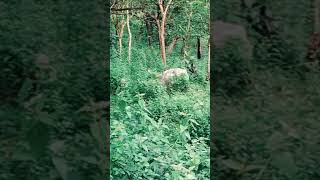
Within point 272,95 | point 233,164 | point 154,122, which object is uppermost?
point 272,95

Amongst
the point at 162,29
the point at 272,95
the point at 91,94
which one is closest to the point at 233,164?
Result: the point at 272,95

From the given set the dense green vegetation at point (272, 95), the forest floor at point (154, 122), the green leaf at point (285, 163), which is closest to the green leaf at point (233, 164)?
the dense green vegetation at point (272, 95)

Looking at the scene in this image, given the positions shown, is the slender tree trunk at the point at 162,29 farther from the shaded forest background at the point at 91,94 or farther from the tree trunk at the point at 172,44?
the shaded forest background at the point at 91,94

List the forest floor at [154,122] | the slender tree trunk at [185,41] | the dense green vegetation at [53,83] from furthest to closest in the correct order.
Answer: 1. the slender tree trunk at [185,41]
2. the forest floor at [154,122]
3. the dense green vegetation at [53,83]

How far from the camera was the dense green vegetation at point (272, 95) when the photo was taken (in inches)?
90.7

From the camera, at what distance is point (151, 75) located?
2742 mm

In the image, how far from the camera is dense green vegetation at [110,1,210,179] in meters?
2.67

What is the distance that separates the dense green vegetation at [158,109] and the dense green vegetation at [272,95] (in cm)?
41

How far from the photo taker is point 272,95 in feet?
7.60

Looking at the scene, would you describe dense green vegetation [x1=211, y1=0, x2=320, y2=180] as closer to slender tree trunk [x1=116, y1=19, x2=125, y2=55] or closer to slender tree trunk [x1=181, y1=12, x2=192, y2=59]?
slender tree trunk [x1=181, y1=12, x2=192, y2=59]

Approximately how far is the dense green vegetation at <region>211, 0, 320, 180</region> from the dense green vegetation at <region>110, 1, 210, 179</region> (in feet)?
1.35

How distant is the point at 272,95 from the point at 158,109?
615 millimetres

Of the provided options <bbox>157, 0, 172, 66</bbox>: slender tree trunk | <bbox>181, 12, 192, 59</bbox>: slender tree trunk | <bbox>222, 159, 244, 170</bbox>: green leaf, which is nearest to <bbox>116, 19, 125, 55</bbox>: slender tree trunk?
<bbox>157, 0, 172, 66</bbox>: slender tree trunk

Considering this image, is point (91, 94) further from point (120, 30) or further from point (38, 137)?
point (120, 30)
